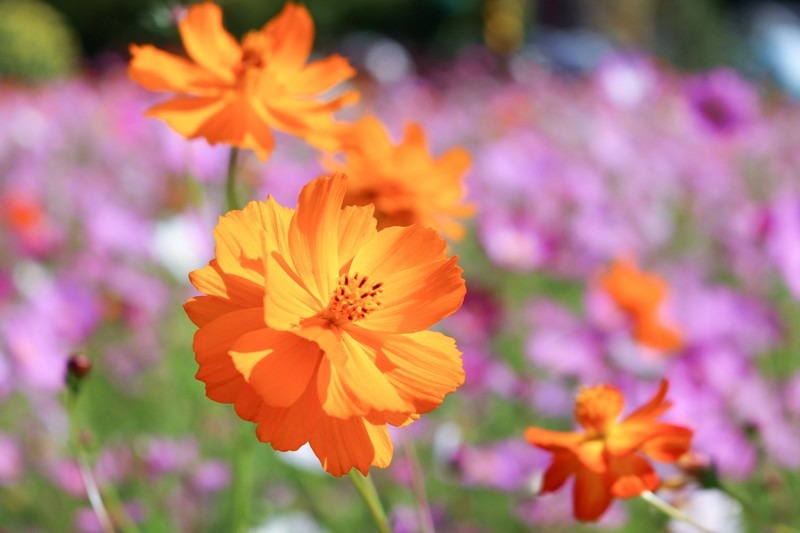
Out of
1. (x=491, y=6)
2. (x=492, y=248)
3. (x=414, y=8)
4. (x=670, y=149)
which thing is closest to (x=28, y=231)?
(x=492, y=248)

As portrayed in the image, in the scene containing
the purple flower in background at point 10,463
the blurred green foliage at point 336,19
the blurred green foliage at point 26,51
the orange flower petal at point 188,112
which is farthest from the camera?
the blurred green foliage at point 336,19

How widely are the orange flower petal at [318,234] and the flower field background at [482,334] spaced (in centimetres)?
10

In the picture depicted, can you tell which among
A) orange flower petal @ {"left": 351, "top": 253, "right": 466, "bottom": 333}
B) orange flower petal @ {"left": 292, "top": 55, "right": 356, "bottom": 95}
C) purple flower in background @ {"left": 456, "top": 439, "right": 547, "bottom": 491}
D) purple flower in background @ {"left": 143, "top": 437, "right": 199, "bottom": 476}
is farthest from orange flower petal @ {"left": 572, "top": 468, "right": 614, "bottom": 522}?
purple flower in background @ {"left": 143, "top": 437, "right": 199, "bottom": 476}

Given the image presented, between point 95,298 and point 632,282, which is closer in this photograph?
point 632,282

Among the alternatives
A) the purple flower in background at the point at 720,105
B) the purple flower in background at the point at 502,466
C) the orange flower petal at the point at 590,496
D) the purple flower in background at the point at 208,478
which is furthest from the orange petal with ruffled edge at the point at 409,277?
the purple flower in background at the point at 720,105

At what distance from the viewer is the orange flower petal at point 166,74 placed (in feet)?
1.31

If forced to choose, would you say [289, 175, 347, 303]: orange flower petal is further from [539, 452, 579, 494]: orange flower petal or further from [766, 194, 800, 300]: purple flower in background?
[766, 194, 800, 300]: purple flower in background

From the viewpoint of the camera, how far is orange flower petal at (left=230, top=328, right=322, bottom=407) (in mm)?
291

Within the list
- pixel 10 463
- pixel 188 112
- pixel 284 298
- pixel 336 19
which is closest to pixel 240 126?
pixel 188 112

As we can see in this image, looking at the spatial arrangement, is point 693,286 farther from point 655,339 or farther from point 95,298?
point 95,298

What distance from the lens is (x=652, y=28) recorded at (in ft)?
25.6

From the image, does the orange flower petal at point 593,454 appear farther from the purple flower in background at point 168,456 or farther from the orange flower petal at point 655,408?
the purple flower in background at point 168,456

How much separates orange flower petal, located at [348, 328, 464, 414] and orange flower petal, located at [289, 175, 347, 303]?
33 millimetres

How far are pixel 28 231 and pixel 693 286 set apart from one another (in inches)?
33.1
